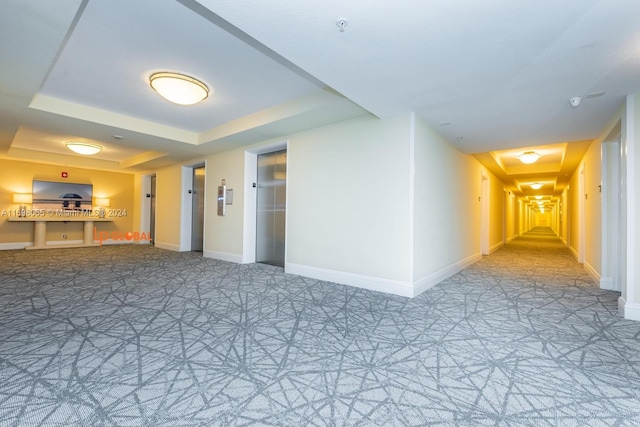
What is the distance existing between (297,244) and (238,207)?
2314 millimetres

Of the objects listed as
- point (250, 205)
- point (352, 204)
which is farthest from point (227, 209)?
point (352, 204)

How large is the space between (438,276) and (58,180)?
41.9 ft

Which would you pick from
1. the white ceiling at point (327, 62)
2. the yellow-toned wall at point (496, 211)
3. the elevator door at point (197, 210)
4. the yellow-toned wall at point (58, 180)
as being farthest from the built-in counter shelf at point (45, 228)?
the yellow-toned wall at point (496, 211)

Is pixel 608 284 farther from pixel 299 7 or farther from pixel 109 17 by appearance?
pixel 109 17

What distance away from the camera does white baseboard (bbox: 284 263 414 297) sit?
4523 mm

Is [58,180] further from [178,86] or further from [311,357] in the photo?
[311,357]

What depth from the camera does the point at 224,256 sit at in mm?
7809

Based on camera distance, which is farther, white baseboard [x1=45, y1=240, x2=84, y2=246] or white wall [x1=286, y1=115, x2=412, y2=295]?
white baseboard [x1=45, y1=240, x2=84, y2=246]

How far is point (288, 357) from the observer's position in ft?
8.19

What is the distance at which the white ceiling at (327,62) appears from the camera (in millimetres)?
2389

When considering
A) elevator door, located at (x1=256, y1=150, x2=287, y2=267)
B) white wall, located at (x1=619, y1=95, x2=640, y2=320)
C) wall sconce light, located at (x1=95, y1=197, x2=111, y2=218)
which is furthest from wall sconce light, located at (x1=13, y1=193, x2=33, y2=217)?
white wall, located at (x1=619, y1=95, x2=640, y2=320)

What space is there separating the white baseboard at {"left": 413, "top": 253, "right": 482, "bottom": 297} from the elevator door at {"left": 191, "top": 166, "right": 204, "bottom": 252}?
7.26 meters

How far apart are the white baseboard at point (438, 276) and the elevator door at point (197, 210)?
726 cm

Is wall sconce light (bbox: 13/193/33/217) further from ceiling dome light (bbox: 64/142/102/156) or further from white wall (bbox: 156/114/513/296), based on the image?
white wall (bbox: 156/114/513/296)
